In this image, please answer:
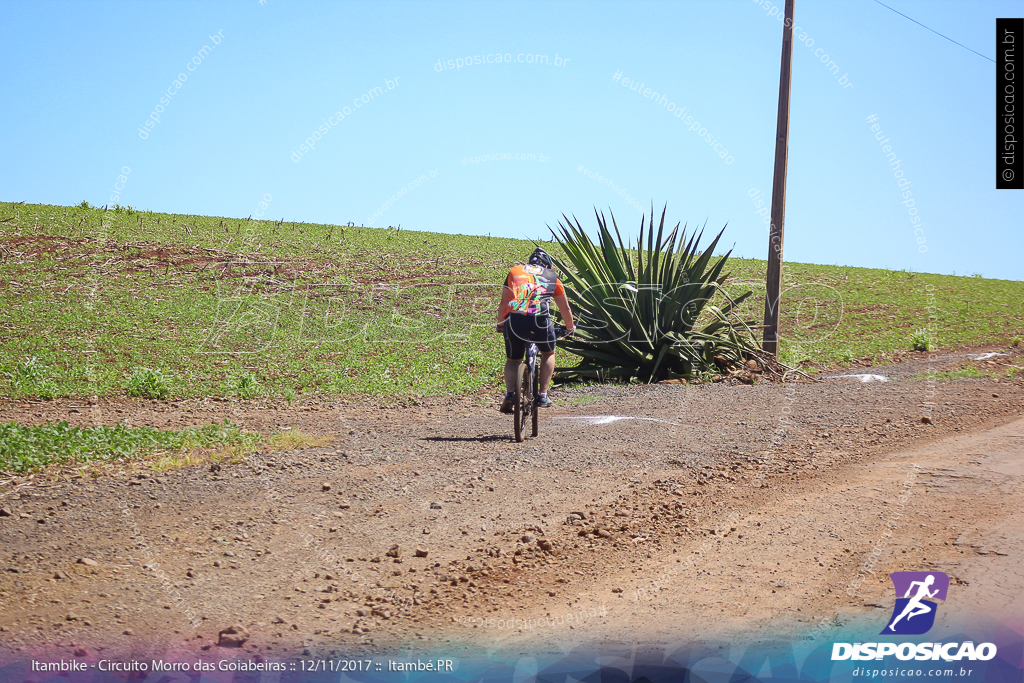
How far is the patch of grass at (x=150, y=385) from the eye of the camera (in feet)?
37.4

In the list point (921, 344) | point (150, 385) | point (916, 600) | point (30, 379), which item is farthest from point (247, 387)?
point (921, 344)

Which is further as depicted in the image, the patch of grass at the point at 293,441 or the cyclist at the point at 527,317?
the cyclist at the point at 527,317

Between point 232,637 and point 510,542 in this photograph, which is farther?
point 510,542

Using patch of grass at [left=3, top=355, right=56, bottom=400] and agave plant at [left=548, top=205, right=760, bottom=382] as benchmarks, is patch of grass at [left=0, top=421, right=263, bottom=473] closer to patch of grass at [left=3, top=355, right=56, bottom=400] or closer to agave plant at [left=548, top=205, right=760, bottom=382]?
patch of grass at [left=3, top=355, right=56, bottom=400]

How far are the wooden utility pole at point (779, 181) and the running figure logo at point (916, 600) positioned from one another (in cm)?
986

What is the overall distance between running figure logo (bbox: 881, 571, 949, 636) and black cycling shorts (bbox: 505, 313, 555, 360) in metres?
4.24

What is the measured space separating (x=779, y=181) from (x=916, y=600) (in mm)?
10796

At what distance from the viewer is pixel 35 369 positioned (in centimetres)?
1264

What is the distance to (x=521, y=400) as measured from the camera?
7.42 meters

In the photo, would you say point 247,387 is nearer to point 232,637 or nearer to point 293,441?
point 293,441

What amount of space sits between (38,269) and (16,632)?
2265 cm

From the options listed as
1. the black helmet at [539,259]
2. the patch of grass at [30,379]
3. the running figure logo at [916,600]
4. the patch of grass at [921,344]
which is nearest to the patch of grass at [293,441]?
the black helmet at [539,259]

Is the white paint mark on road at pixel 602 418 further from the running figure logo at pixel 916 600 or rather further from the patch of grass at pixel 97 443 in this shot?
the running figure logo at pixel 916 600

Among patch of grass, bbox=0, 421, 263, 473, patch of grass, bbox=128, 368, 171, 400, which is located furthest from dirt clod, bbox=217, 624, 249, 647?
patch of grass, bbox=128, 368, 171, 400
